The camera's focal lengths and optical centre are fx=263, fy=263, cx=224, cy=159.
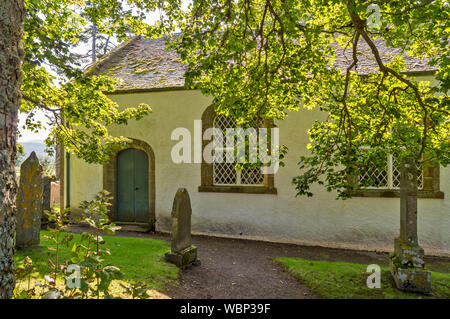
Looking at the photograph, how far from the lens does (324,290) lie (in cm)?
489

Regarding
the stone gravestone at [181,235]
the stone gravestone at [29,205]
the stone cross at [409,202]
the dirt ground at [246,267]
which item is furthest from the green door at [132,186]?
the stone cross at [409,202]

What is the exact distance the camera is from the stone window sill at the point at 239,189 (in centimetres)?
845

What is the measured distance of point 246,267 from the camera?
623 cm

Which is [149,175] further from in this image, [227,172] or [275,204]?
[275,204]

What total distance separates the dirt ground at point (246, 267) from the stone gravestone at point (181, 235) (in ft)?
0.79

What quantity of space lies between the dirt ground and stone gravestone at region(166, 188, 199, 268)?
240mm

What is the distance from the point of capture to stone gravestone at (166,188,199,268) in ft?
18.6

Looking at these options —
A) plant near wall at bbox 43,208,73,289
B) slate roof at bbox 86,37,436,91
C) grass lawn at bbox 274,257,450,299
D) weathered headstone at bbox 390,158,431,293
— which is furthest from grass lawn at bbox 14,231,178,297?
slate roof at bbox 86,37,436,91

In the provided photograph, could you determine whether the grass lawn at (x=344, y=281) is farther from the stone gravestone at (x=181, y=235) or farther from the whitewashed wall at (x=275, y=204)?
the stone gravestone at (x=181, y=235)

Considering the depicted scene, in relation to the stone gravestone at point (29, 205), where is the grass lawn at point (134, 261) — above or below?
below

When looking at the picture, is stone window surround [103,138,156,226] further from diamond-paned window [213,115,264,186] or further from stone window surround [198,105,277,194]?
diamond-paned window [213,115,264,186]

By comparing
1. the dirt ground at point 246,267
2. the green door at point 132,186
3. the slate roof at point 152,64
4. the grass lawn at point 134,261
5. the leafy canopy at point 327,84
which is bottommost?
the dirt ground at point 246,267
